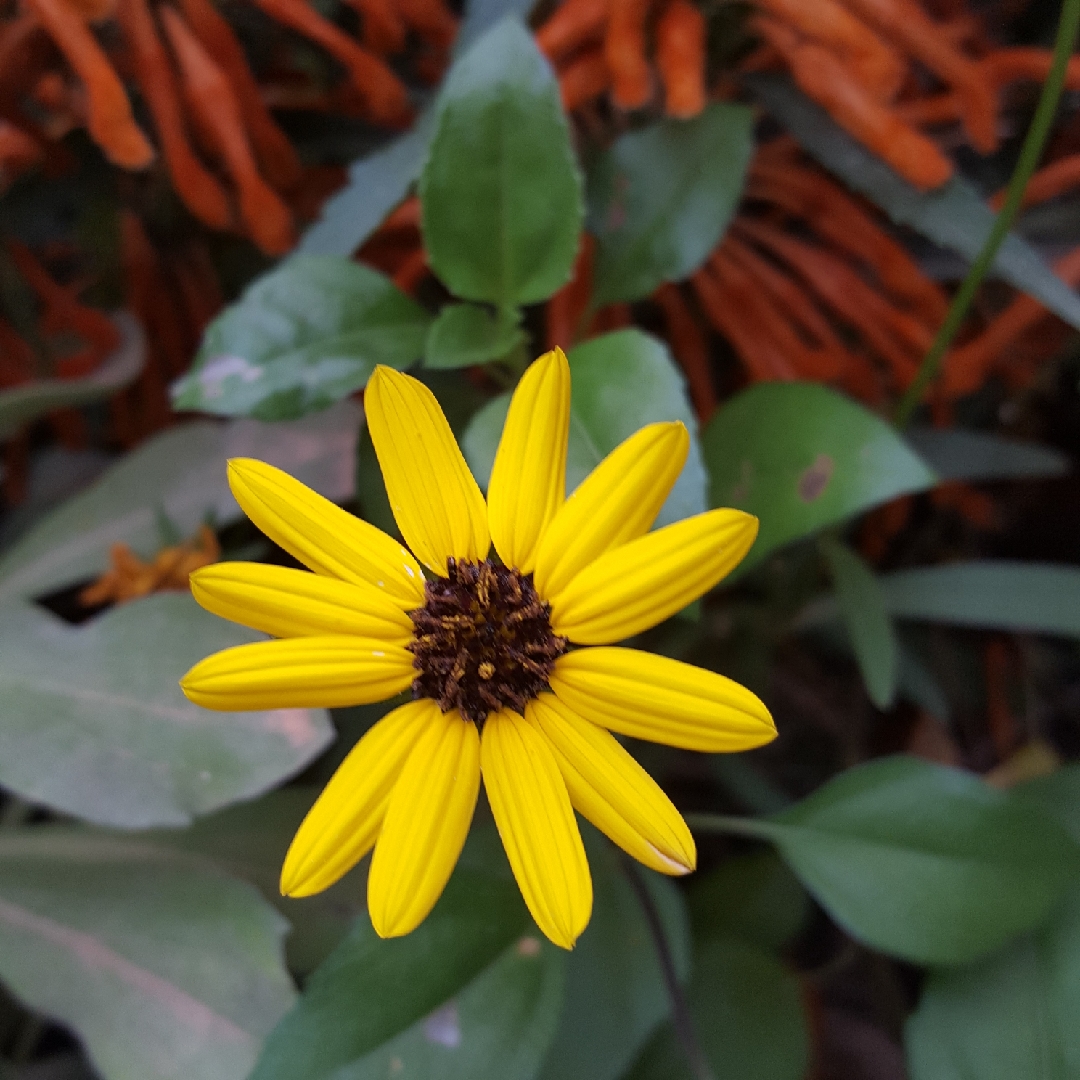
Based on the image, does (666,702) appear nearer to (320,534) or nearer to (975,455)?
(320,534)

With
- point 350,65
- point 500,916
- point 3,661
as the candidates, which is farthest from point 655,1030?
point 350,65

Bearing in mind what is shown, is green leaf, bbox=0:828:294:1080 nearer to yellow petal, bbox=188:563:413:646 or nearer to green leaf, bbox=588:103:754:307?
yellow petal, bbox=188:563:413:646

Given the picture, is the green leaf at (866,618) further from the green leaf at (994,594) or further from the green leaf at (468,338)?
the green leaf at (468,338)

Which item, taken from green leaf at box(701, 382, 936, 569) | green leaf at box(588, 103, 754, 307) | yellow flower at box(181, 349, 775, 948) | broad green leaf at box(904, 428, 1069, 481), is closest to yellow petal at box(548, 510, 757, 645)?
yellow flower at box(181, 349, 775, 948)

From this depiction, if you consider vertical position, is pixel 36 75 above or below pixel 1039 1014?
above

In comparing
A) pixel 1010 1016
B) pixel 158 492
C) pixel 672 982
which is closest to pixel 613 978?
pixel 672 982

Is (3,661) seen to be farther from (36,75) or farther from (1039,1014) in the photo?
(1039,1014)
